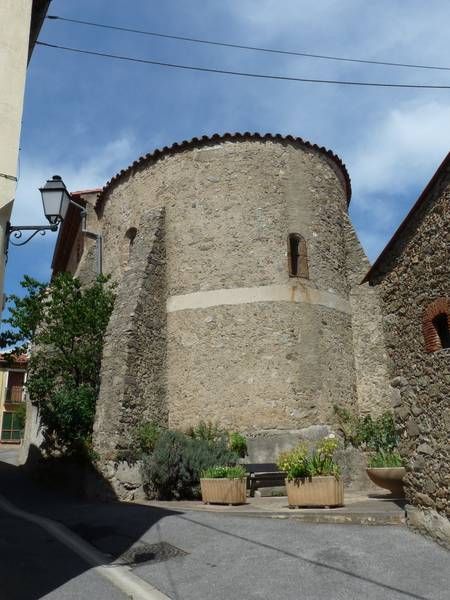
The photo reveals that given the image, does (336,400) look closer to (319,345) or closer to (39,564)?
(319,345)

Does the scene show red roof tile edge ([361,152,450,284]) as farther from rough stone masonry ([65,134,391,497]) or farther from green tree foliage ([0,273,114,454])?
green tree foliage ([0,273,114,454])

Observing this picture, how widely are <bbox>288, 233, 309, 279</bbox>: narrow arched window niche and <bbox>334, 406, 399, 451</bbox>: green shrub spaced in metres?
3.49

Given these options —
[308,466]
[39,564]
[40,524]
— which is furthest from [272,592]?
[40,524]

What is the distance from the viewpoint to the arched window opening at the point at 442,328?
6891 mm

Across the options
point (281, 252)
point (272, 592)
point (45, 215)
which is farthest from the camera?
point (281, 252)

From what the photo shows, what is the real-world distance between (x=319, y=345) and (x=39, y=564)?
27.4 ft

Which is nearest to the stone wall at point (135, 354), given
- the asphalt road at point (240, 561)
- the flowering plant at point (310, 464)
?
the asphalt road at point (240, 561)

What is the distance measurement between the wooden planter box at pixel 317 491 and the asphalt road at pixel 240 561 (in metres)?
0.70

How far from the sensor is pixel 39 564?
21.4 ft

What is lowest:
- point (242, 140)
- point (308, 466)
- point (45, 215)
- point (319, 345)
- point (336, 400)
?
point (308, 466)

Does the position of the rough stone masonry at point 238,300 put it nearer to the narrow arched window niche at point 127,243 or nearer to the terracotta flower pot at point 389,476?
the narrow arched window niche at point 127,243

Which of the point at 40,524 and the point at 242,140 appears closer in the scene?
the point at 40,524

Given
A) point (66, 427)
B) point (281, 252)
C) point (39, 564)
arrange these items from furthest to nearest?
1. point (281, 252)
2. point (66, 427)
3. point (39, 564)

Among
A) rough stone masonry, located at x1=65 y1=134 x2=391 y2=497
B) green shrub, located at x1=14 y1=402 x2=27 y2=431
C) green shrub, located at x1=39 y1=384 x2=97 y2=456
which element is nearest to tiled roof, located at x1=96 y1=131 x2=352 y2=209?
rough stone masonry, located at x1=65 y1=134 x2=391 y2=497
